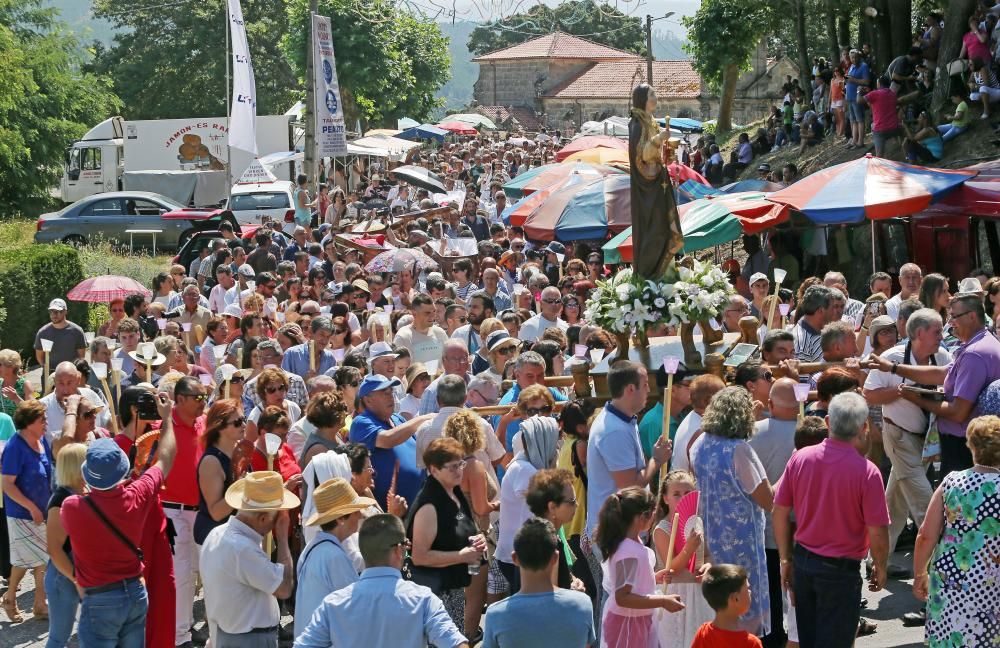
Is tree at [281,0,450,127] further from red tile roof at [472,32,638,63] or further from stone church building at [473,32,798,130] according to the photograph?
red tile roof at [472,32,638,63]

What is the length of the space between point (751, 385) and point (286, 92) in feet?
200

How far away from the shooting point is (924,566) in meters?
6.50

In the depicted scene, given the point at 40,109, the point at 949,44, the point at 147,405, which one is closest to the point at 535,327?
the point at 147,405

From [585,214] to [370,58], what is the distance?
1665 inches

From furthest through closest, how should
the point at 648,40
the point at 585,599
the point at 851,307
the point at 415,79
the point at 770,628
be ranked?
the point at 415,79
the point at 648,40
the point at 851,307
the point at 770,628
the point at 585,599

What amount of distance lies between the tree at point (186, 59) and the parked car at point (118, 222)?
107 feet

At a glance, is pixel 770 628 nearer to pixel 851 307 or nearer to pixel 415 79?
pixel 851 307

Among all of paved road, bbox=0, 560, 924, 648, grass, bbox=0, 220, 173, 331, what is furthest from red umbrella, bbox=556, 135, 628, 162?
paved road, bbox=0, 560, 924, 648

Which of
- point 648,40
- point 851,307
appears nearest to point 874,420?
point 851,307

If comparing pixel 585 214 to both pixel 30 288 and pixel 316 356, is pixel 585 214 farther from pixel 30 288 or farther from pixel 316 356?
pixel 30 288

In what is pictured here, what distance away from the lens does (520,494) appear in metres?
7.28

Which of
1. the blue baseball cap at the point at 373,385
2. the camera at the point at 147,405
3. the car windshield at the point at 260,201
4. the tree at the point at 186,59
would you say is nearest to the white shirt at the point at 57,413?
the camera at the point at 147,405

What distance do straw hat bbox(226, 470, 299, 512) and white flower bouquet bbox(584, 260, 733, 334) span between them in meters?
3.92

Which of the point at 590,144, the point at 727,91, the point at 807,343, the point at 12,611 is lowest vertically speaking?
the point at 12,611
